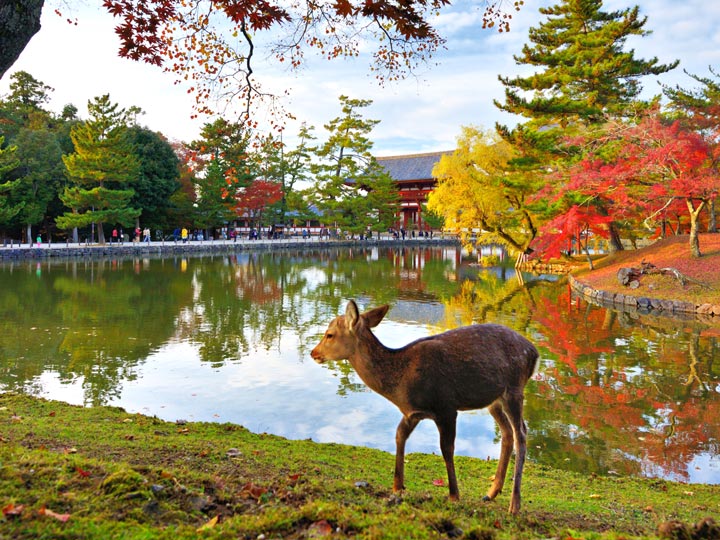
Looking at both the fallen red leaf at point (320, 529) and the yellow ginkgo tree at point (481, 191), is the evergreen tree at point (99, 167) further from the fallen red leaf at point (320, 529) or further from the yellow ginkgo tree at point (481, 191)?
the fallen red leaf at point (320, 529)

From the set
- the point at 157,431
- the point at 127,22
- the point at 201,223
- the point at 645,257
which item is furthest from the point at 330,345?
the point at 201,223

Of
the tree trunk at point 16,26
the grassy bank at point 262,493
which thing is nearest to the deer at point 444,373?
the grassy bank at point 262,493

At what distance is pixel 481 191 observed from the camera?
28.4 meters

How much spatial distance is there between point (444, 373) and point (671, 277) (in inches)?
650

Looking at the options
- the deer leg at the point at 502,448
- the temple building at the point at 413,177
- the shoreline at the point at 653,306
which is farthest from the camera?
the temple building at the point at 413,177

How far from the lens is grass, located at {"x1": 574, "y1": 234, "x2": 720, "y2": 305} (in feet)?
52.6

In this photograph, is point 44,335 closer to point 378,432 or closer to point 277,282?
point 378,432

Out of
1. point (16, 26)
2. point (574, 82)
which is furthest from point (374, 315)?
point (574, 82)

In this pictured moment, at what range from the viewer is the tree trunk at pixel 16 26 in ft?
11.5

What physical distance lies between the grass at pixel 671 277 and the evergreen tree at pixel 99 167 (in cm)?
2570

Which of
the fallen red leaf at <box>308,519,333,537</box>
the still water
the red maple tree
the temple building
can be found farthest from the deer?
the temple building

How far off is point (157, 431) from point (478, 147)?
26.0 m

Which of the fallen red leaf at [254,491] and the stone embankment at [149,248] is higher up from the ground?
the stone embankment at [149,248]

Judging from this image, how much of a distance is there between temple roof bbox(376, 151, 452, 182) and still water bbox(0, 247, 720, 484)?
35058 mm
